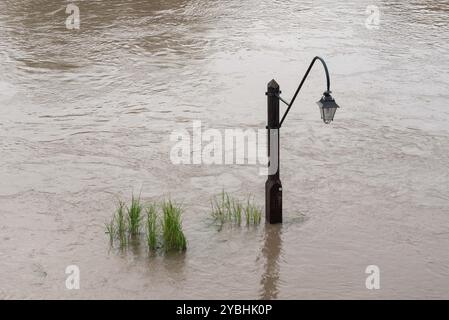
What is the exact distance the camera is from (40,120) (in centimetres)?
1325

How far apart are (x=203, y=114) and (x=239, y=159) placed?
202 centimetres

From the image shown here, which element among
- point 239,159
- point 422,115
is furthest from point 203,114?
point 422,115

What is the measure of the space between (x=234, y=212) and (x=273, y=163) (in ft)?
3.05

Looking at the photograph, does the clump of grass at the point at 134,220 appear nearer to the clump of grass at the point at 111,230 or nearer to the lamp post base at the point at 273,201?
the clump of grass at the point at 111,230

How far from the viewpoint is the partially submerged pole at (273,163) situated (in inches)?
340

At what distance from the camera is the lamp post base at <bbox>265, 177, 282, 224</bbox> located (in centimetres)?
905

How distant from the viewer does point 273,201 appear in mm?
9234

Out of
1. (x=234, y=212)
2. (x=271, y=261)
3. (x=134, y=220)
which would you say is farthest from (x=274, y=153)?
(x=134, y=220)

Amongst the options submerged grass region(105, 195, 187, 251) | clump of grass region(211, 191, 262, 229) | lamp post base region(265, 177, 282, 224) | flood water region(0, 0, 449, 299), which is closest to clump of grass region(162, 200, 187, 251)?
submerged grass region(105, 195, 187, 251)

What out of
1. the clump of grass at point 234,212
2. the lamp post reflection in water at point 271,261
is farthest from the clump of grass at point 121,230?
the lamp post reflection in water at point 271,261

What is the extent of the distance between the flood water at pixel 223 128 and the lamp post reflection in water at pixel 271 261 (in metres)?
0.02

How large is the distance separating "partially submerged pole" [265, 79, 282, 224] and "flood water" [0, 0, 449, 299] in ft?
0.70

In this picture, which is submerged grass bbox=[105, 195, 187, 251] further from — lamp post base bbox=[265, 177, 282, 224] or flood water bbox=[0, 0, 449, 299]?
lamp post base bbox=[265, 177, 282, 224]

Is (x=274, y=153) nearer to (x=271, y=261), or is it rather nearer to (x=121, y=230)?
(x=271, y=261)
